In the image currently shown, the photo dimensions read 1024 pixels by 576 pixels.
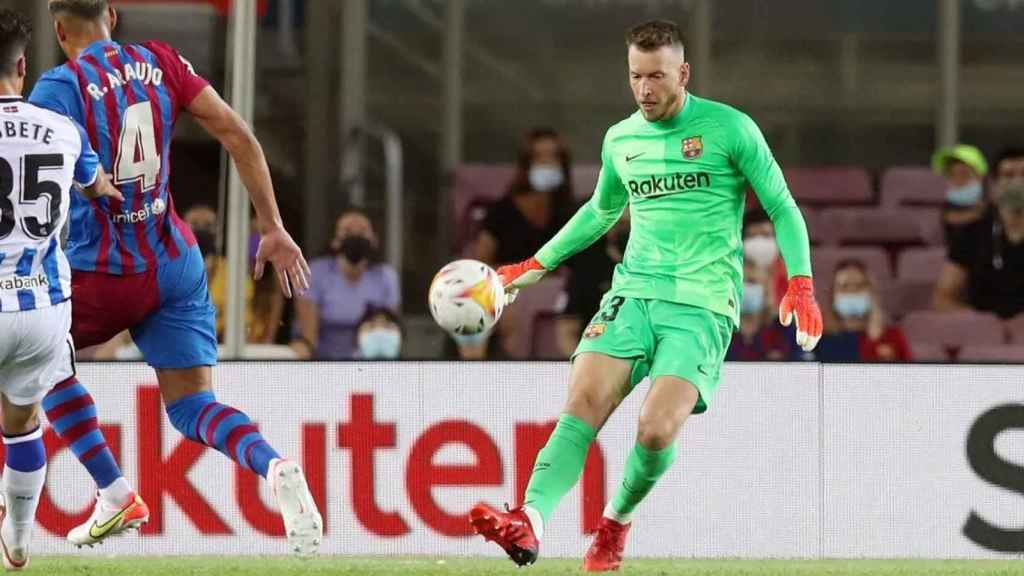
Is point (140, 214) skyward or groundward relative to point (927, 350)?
skyward

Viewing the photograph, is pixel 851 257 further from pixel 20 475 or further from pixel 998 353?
pixel 20 475

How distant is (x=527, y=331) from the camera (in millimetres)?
10758

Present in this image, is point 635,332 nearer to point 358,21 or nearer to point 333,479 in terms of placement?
point 333,479

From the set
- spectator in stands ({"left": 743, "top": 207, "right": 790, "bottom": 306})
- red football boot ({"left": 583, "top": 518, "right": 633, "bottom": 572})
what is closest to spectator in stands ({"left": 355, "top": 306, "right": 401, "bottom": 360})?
spectator in stands ({"left": 743, "top": 207, "right": 790, "bottom": 306})

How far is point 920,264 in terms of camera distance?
11367 mm

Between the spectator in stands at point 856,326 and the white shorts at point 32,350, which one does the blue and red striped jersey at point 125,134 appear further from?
the spectator in stands at point 856,326

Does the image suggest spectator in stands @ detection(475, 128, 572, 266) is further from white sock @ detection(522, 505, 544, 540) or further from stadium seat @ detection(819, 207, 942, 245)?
white sock @ detection(522, 505, 544, 540)

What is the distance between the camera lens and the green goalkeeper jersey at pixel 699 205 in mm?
6383

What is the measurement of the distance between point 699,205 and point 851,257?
4.97 metres

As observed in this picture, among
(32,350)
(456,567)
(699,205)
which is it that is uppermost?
(699,205)

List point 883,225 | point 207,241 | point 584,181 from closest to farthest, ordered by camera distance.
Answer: point 207,241 → point 584,181 → point 883,225

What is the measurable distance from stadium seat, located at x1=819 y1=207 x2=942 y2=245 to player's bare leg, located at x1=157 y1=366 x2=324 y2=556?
6.10m

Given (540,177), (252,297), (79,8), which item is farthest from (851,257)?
(79,8)

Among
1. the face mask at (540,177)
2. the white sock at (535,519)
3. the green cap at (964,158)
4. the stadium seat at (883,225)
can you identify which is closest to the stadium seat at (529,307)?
the face mask at (540,177)
